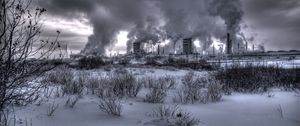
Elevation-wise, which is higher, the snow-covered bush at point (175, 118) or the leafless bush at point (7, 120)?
the leafless bush at point (7, 120)

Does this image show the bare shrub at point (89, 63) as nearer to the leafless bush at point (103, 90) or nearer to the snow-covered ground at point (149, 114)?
the leafless bush at point (103, 90)

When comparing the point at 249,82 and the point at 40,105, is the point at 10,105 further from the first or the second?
the point at 249,82

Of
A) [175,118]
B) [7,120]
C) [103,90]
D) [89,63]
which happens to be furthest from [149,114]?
[89,63]

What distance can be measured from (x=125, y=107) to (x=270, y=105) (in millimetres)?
2818

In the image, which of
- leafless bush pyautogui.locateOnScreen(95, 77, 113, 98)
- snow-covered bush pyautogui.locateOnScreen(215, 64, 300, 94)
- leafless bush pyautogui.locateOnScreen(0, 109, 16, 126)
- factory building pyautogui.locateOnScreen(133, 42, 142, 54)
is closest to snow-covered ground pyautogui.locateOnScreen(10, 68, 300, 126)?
leafless bush pyautogui.locateOnScreen(0, 109, 16, 126)

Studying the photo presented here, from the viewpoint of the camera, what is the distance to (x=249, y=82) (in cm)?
760

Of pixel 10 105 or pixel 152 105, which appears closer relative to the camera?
pixel 10 105

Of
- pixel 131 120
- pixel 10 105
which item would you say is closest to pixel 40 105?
pixel 10 105

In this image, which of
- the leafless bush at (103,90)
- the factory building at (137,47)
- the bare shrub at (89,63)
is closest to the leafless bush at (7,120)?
the leafless bush at (103,90)

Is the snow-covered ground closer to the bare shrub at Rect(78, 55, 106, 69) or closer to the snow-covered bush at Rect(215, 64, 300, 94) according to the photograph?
the snow-covered bush at Rect(215, 64, 300, 94)

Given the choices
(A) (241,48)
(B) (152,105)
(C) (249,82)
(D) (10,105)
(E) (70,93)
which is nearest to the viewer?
(D) (10,105)

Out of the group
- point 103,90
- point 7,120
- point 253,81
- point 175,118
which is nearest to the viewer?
point 7,120

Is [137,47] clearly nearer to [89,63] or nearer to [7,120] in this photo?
[89,63]

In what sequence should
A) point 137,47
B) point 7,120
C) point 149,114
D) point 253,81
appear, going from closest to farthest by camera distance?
1. point 7,120
2. point 149,114
3. point 253,81
4. point 137,47
